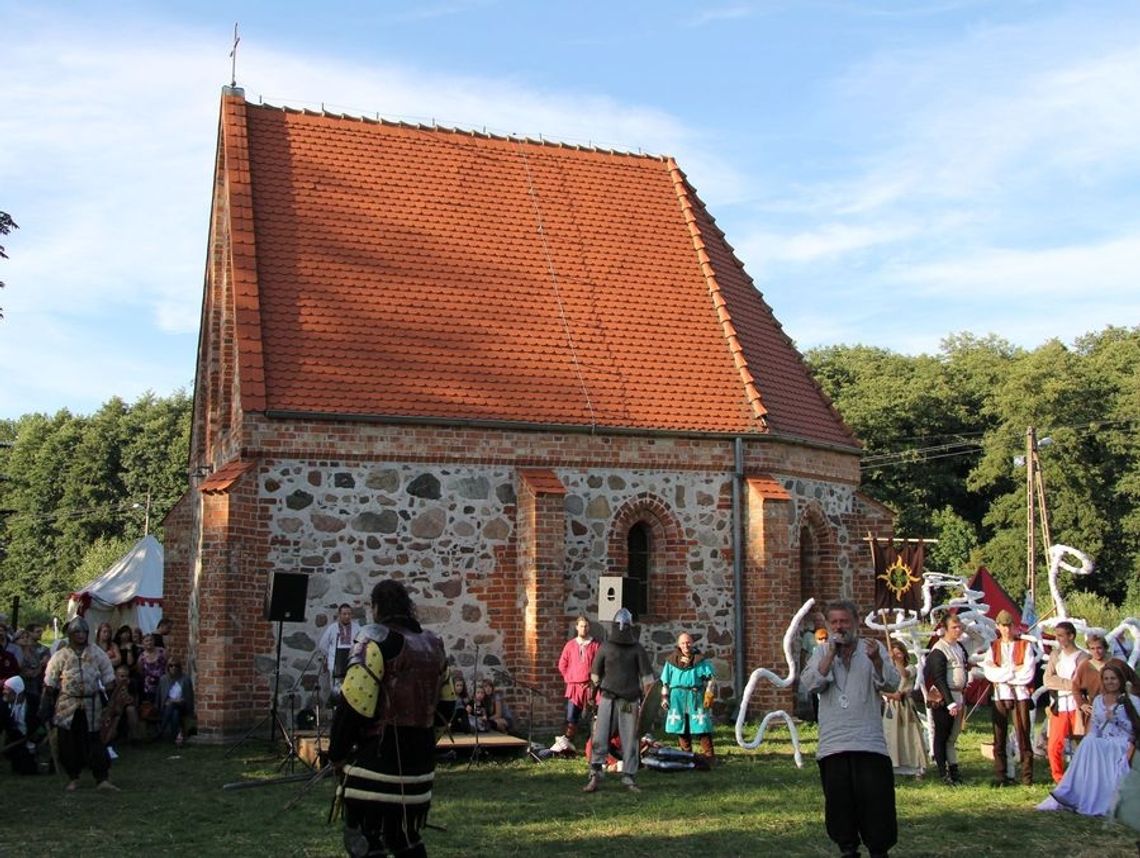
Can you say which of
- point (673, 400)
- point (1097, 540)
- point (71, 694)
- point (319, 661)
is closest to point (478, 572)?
point (319, 661)

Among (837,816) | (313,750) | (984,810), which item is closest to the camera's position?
(837,816)

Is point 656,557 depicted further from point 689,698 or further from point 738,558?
point 689,698

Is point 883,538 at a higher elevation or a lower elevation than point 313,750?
higher

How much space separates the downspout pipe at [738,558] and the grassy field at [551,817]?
13.8 feet

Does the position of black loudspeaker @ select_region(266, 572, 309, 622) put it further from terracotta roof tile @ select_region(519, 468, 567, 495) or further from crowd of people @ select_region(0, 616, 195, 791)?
terracotta roof tile @ select_region(519, 468, 567, 495)

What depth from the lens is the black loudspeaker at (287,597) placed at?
51.0ft

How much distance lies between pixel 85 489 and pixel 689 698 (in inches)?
2287

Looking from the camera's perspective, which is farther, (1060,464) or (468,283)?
(1060,464)

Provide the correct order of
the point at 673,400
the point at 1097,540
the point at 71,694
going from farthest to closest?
the point at 1097,540 < the point at 673,400 < the point at 71,694

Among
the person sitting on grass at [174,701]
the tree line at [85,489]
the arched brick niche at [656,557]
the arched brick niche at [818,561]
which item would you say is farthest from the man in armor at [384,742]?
the tree line at [85,489]

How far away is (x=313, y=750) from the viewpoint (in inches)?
569

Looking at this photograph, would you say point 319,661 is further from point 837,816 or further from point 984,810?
point 837,816

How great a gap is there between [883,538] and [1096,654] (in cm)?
997

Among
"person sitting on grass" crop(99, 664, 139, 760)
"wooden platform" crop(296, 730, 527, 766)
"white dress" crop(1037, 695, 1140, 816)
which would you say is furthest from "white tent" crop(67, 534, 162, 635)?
"white dress" crop(1037, 695, 1140, 816)
